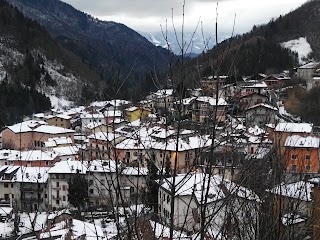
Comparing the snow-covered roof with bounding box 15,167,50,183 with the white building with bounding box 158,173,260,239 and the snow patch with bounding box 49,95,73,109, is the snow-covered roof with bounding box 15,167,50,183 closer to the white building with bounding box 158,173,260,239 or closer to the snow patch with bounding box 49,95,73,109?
the white building with bounding box 158,173,260,239

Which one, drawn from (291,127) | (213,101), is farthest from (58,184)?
(213,101)

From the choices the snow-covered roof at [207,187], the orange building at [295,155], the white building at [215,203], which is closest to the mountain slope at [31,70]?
the orange building at [295,155]

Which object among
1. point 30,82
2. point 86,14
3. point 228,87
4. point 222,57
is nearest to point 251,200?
point 228,87

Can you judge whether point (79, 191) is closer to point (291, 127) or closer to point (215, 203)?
point (291, 127)

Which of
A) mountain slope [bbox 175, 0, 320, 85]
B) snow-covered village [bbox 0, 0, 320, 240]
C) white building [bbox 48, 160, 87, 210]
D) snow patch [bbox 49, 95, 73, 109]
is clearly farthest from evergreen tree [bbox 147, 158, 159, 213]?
snow patch [bbox 49, 95, 73, 109]

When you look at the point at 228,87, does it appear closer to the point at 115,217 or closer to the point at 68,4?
the point at 115,217
